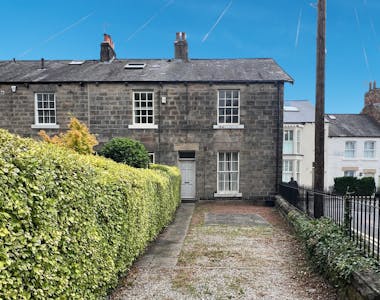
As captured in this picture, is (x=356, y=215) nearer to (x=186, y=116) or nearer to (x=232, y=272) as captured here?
(x=232, y=272)

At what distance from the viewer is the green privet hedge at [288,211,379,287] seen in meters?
4.11

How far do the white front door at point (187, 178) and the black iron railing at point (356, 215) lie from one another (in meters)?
7.92

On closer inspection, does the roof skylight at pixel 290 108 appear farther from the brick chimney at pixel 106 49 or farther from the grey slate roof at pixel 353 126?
the brick chimney at pixel 106 49

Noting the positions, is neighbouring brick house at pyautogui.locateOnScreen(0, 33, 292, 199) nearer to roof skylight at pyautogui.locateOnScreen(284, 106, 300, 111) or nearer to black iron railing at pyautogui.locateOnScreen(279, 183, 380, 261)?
black iron railing at pyautogui.locateOnScreen(279, 183, 380, 261)

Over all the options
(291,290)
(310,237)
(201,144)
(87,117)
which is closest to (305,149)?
(201,144)

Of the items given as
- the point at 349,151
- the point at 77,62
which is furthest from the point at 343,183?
the point at 77,62

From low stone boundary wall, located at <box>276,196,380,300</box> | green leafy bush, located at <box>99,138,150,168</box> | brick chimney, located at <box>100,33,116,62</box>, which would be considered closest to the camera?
low stone boundary wall, located at <box>276,196,380,300</box>

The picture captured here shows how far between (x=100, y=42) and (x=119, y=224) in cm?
1619

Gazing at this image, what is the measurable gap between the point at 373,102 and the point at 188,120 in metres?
24.9

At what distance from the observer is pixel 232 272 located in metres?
5.55

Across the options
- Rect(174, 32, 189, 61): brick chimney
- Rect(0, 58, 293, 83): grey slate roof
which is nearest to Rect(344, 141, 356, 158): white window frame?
Rect(0, 58, 293, 83): grey slate roof

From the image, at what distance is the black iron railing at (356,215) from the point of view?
457 cm

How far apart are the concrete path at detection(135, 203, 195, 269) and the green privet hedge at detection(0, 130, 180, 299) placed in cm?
102

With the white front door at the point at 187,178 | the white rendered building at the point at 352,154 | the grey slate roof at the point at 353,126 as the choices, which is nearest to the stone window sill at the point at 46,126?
the white front door at the point at 187,178
